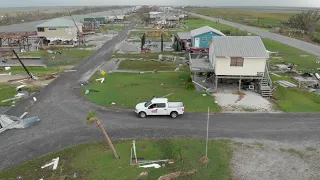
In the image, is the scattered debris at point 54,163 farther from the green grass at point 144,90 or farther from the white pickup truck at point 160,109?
the green grass at point 144,90

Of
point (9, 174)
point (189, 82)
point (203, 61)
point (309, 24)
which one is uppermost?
point (309, 24)

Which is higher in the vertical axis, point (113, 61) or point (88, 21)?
point (88, 21)

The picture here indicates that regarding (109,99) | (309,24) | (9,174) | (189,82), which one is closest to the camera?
(9,174)

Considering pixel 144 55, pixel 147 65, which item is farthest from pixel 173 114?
pixel 144 55

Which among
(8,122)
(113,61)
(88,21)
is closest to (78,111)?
(8,122)

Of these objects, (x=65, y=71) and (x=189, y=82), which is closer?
(x=189, y=82)

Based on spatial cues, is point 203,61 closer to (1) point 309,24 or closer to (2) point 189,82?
(2) point 189,82

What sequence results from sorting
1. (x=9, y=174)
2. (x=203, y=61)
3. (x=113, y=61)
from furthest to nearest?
(x=113, y=61) → (x=203, y=61) → (x=9, y=174)
